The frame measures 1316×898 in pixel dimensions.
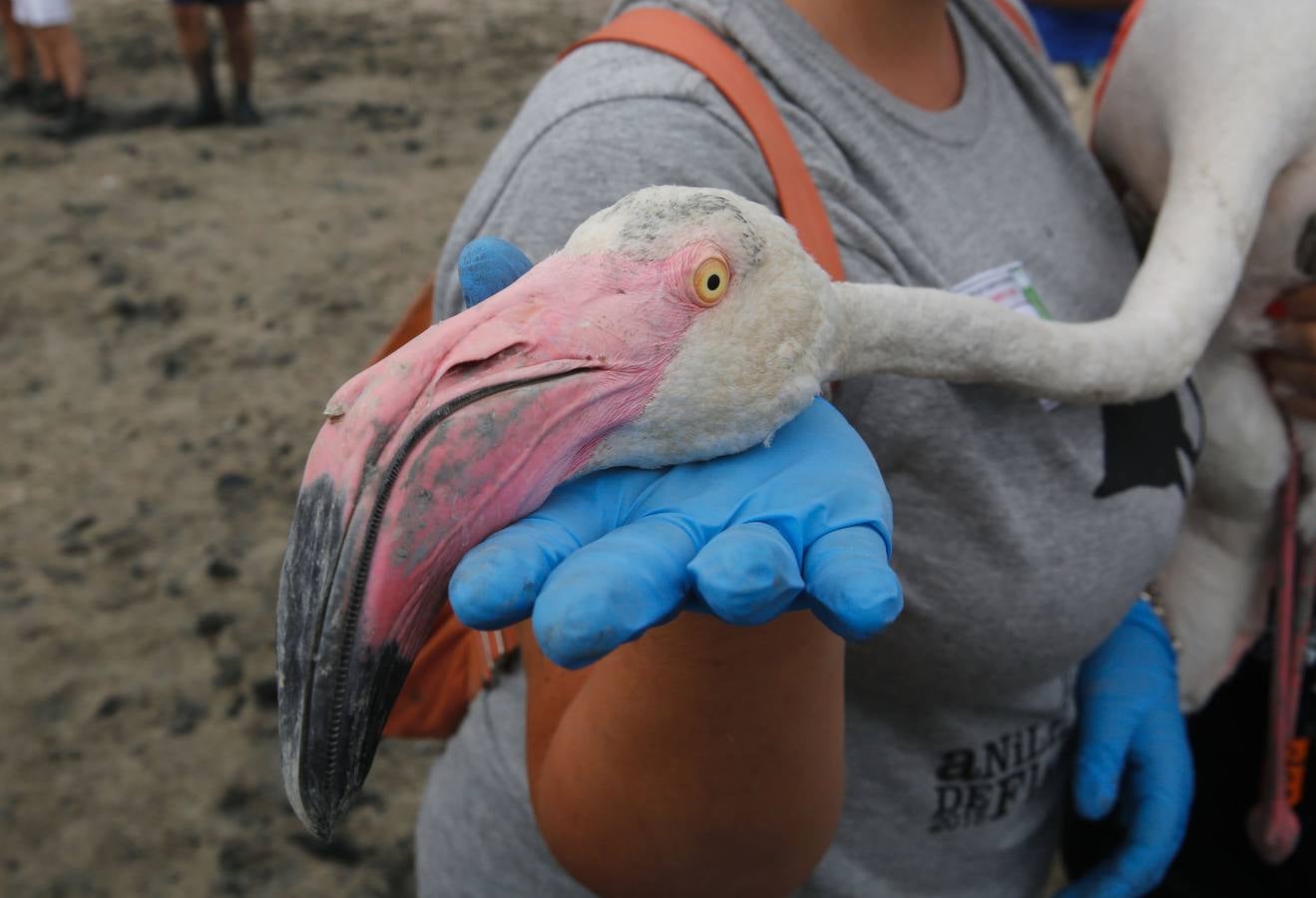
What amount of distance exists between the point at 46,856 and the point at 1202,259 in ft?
7.38

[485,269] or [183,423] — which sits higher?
[485,269]

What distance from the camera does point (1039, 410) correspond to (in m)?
1.00

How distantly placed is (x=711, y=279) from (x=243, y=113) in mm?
5728

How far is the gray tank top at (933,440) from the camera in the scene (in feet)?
2.87

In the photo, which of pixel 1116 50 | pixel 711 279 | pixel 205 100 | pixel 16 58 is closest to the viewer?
pixel 711 279

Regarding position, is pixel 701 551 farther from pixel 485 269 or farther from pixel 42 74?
pixel 42 74

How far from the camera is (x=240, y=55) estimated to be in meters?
5.49

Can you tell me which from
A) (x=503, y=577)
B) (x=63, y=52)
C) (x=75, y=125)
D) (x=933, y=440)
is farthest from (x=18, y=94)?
(x=503, y=577)

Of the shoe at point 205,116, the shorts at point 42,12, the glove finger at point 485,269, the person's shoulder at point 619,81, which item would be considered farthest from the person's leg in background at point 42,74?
the glove finger at point 485,269

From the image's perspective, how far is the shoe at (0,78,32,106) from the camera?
5988 millimetres

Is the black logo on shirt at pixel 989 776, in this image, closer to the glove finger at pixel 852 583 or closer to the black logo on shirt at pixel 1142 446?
the black logo on shirt at pixel 1142 446

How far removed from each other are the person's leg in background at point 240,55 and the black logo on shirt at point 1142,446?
5.47 meters

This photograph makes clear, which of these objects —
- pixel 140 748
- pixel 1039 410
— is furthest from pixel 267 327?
pixel 1039 410

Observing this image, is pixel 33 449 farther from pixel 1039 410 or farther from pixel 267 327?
pixel 1039 410
